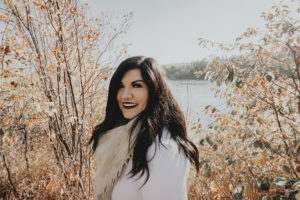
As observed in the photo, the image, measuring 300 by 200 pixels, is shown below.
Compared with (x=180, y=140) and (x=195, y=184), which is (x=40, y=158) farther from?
(x=180, y=140)

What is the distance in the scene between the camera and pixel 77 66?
8.84ft

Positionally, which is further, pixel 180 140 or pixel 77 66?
pixel 77 66

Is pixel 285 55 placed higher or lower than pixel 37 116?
higher

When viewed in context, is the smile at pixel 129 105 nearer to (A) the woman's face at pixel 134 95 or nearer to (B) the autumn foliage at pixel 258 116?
(A) the woman's face at pixel 134 95

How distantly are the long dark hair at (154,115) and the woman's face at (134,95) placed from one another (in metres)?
0.03

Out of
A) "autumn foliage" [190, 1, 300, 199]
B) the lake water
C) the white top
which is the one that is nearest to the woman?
the white top

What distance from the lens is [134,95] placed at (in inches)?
56.0

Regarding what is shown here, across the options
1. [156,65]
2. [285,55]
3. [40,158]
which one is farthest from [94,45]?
[40,158]

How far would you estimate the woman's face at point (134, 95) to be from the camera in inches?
55.8

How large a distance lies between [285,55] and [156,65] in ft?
5.97

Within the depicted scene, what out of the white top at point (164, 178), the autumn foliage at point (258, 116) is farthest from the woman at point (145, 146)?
the autumn foliage at point (258, 116)

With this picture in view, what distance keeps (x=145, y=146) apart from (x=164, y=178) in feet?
0.81

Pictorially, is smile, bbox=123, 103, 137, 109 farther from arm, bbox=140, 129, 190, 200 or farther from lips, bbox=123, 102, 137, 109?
arm, bbox=140, 129, 190, 200

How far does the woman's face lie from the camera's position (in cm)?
142
